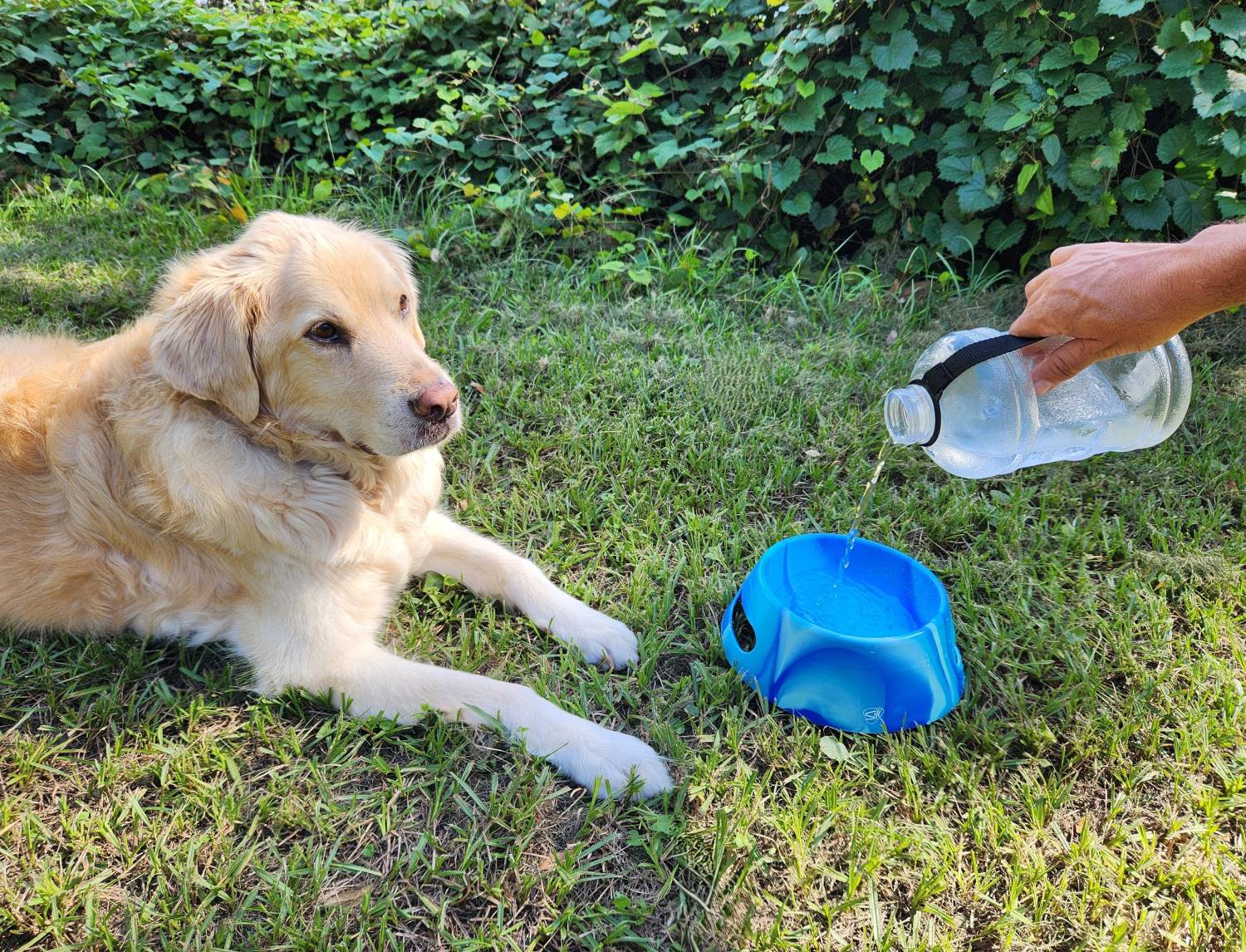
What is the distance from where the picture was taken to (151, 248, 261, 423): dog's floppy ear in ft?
7.10

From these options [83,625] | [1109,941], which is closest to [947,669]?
[1109,941]

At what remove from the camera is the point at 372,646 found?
2443mm

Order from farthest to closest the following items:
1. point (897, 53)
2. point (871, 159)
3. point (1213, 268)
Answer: point (871, 159), point (897, 53), point (1213, 268)

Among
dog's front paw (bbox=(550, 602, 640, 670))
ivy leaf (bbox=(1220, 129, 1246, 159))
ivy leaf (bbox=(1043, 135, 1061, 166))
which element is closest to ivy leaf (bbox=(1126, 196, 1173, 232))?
ivy leaf (bbox=(1220, 129, 1246, 159))

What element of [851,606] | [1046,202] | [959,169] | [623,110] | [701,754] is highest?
[623,110]

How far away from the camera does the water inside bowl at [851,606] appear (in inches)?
105

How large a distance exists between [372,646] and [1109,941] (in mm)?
2067

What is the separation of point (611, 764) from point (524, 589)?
0.73 metres

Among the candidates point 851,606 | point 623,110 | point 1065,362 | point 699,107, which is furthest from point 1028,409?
point 699,107

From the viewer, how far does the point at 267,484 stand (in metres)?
2.31

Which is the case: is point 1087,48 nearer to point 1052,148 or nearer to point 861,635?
point 1052,148

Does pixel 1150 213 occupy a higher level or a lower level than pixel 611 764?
higher

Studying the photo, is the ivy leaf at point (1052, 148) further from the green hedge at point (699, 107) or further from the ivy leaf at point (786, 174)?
the ivy leaf at point (786, 174)

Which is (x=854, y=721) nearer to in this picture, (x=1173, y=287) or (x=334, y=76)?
(x=1173, y=287)
